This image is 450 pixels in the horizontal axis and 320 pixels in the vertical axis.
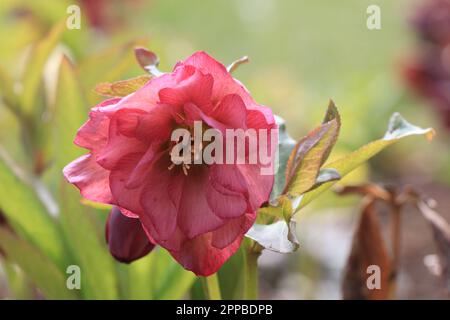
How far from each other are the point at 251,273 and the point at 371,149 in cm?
13

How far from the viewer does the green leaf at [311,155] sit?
1.98 ft

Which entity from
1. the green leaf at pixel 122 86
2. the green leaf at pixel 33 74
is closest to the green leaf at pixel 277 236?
the green leaf at pixel 122 86

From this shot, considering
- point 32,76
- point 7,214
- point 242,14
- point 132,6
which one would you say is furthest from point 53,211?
point 242,14

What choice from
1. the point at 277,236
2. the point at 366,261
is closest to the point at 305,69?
the point at 366,261

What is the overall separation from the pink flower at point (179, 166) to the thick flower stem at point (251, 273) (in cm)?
8

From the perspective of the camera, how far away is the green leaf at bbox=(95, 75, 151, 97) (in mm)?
591

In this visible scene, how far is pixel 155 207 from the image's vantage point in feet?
1.81

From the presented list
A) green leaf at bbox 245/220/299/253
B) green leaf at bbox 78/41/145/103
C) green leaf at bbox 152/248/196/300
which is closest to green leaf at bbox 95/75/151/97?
green leaf at bbox 245/220/299/253

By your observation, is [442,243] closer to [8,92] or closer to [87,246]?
[87,246]

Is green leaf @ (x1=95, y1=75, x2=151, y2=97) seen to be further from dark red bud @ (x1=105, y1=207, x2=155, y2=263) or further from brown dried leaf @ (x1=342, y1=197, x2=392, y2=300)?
brown dried leaf @ (x1=342, y1=197, x2=392, y2=300)

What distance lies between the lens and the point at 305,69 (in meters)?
2.78

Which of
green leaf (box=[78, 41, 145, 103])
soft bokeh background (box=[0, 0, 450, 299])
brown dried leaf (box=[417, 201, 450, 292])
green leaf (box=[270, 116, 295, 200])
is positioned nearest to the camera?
green leaf (box=[270, 116, 295, 200])

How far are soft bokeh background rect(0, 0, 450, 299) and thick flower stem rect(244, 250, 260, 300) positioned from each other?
342 mm

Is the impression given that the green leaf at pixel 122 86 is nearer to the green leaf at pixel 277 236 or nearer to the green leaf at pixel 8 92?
the green leaf at pixel 277 236
